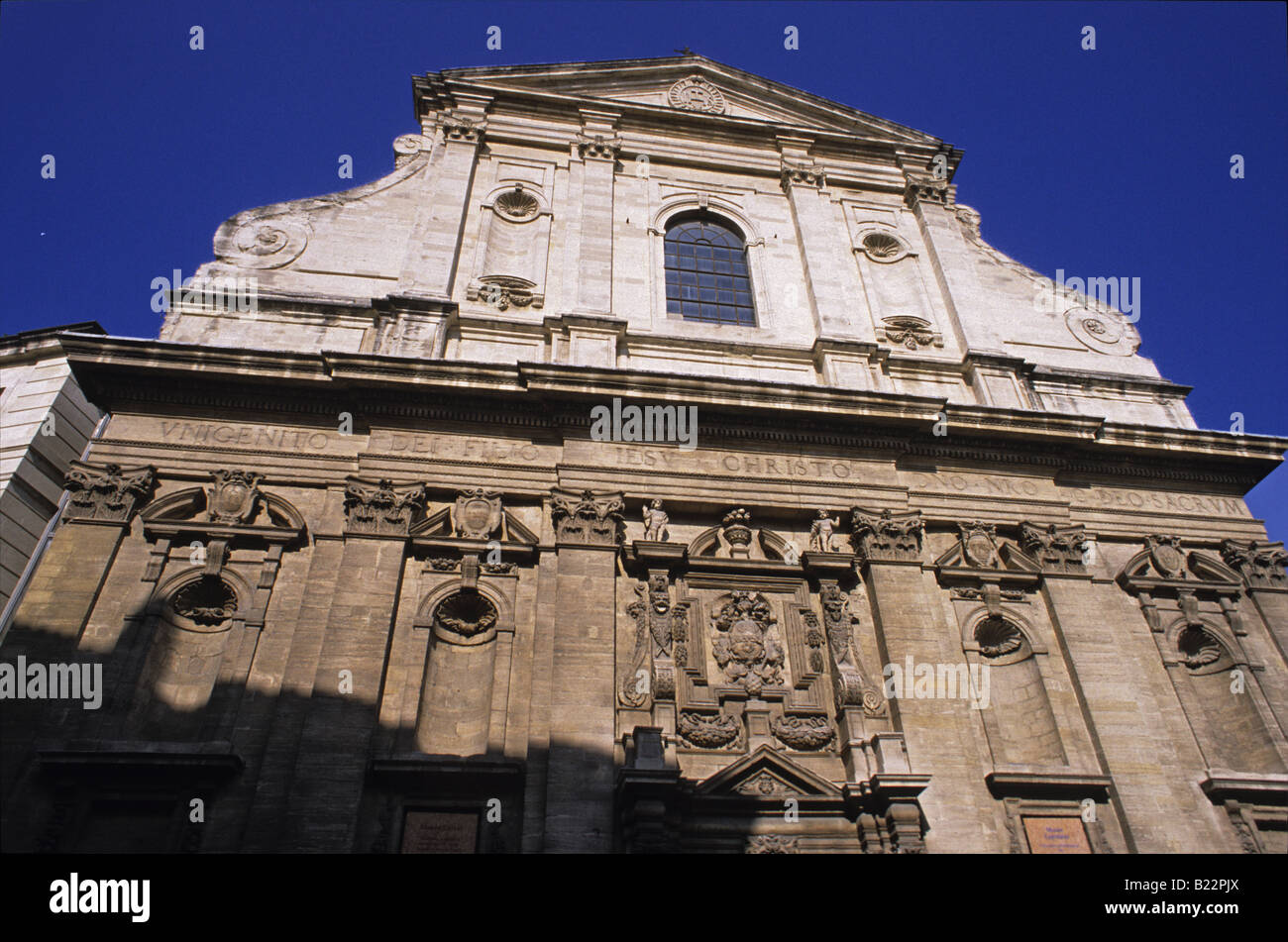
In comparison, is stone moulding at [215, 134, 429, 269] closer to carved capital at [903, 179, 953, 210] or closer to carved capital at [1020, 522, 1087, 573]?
carved capital at [903, 179, 953, 210]

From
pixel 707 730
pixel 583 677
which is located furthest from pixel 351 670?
pixel 707 730

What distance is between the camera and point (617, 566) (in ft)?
41.3

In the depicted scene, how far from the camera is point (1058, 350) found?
56.8ft

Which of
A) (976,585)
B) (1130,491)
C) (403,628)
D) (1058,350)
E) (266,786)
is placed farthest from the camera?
(1058,350)

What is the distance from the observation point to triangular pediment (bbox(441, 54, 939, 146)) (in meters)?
19.6

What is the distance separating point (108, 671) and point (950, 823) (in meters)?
10.3

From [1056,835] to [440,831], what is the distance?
7.64 m

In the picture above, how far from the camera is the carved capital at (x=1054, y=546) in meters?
13.7

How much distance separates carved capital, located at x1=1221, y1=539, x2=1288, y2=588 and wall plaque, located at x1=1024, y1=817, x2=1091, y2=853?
5.83 m

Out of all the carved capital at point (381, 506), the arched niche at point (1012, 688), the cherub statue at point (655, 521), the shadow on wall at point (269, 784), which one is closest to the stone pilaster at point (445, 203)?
the carved capital at point (381, 506)

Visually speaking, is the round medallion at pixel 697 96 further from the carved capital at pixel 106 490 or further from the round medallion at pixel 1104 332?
the carved capital at pixel 106 490

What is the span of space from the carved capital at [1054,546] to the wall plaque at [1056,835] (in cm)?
377
